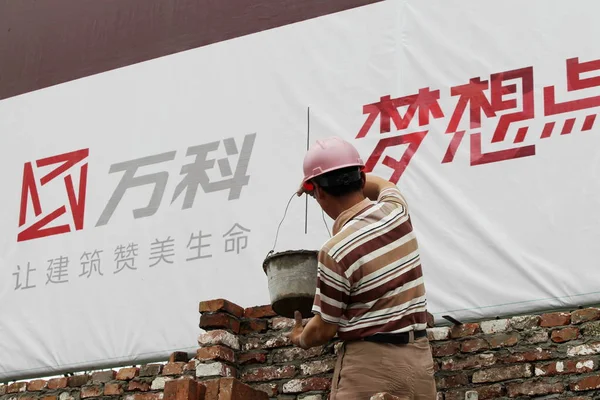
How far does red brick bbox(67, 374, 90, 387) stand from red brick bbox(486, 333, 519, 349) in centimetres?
189

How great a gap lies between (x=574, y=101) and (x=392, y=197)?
120 cm

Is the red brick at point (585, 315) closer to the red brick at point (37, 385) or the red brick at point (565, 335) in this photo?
the red brick at point (565, 335)

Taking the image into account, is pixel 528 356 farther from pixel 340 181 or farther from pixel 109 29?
pixel 109 29

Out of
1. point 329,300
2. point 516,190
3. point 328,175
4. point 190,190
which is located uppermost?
point 190,190

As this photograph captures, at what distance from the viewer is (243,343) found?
4094 millimetres

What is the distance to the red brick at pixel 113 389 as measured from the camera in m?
4.42

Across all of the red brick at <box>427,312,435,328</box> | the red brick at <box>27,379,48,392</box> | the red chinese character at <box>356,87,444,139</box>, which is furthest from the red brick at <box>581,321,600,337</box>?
the red brick at <box>27,379,48,392</box>

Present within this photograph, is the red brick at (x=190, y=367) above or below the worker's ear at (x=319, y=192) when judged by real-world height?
below

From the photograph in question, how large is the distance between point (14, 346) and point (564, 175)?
2.72m

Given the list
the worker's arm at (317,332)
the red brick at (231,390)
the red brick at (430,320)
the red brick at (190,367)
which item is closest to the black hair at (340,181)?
the worker's arm at (317,332)

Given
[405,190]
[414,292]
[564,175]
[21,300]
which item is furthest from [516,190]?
[21,300]

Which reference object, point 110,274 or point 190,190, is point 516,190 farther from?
point 110,274

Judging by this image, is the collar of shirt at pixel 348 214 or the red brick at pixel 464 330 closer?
the collar of shirt at pixel 348 214

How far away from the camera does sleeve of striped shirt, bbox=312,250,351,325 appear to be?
9.31 ft
